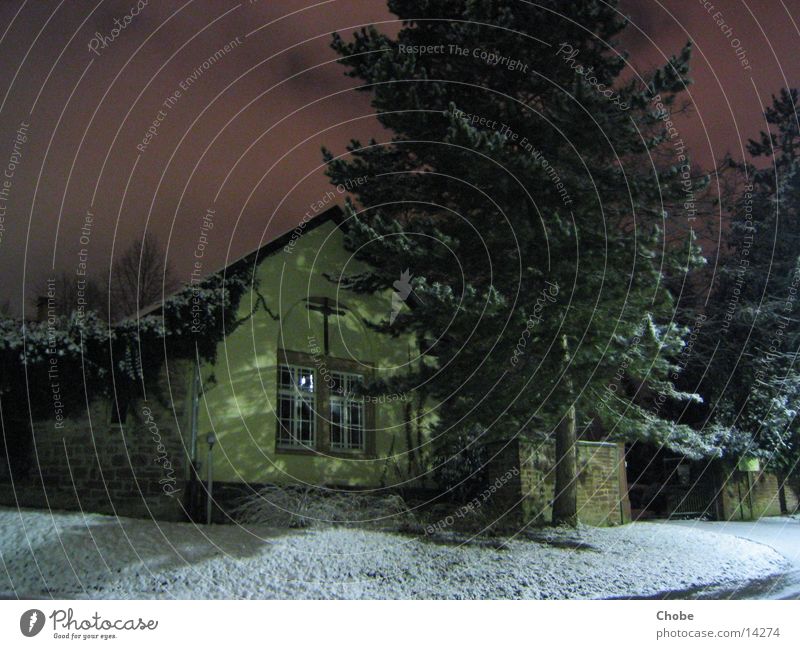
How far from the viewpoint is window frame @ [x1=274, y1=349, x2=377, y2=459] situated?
388 inches

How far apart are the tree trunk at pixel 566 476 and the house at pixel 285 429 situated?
352mm

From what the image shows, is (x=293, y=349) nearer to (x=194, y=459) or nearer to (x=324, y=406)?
(x=324, y=406)

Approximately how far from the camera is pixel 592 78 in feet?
27.9

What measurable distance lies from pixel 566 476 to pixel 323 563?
3.79 m

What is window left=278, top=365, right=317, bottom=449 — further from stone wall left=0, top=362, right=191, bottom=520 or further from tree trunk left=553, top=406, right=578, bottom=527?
tree trunk left=553, top=406, right=578, bottom=527

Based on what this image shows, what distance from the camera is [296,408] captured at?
33.0 ft

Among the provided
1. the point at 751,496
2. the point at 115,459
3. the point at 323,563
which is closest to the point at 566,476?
the point at 323,563

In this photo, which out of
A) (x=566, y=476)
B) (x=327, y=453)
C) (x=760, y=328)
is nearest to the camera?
(x=566, y=476)

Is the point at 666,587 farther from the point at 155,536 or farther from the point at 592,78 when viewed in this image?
the point at 592,78

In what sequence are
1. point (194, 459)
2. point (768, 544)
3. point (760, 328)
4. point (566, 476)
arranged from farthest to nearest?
point (760, 328)
point (768, 544)
point (566, 476)
point (194, 459)

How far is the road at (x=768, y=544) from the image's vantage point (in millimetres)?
7336

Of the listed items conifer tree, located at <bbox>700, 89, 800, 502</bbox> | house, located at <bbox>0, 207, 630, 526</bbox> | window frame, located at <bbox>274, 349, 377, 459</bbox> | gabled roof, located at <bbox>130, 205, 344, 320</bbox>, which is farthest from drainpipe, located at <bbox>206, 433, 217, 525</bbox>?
conifer tree, located at <bbox>700, 89, 800, 502</bbox>

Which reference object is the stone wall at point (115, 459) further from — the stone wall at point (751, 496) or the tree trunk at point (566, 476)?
the stone wall at point (751, 496)

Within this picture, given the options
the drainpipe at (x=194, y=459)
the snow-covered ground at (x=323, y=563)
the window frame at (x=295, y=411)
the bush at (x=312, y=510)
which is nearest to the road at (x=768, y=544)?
the snow-covered ground at (x=323, y=563)
